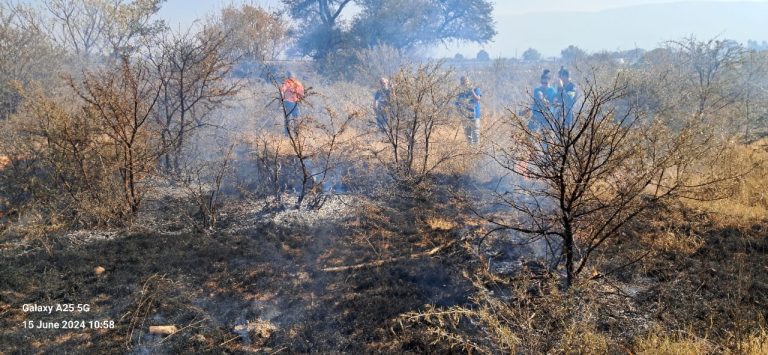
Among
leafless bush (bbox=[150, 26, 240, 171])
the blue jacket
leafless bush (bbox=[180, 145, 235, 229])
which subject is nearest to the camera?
leafless bush (bbox=[180, 145, 235, 229])

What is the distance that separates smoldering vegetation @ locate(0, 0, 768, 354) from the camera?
12.6 ft

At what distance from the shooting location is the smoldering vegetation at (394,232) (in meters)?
3.84

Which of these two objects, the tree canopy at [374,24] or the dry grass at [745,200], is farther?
the tree canopy at [374,24]

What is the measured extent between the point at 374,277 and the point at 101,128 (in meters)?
4.13

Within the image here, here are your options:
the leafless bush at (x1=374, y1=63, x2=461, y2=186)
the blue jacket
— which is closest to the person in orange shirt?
the leafless bush at (x1=374, y1=63, x2=461, y2=186)

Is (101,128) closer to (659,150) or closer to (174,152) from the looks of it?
(174,152)

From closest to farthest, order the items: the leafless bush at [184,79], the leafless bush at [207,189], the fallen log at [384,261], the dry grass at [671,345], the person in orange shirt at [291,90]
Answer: the dry grass at [671,345], the fallen log at [384,261], the leafless bush at [207,189], the leafless bush at [184,79], the person in orange shirt at [291,90]

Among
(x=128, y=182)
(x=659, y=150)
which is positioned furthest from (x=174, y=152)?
(x=659, y=150)

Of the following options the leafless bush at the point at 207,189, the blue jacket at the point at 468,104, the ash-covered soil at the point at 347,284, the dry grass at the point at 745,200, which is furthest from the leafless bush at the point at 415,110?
the dry grass at the point at 745,200

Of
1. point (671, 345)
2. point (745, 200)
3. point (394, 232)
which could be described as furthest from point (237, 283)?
point (745, 200)

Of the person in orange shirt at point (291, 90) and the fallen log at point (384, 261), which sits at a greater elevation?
the person in orange shirt at point (291, 90)

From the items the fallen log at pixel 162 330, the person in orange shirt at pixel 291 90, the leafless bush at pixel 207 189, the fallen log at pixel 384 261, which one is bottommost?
the fallen log at pixel 384 261

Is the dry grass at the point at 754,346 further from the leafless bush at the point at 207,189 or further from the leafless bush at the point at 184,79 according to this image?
the leafless bush at the point at 184,79

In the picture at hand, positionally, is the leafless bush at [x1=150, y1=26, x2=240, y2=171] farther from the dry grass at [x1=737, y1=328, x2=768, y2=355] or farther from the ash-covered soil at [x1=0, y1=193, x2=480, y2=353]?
the dry grass at [x1=737, y1=328, x2=768, y2=355]
